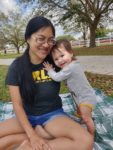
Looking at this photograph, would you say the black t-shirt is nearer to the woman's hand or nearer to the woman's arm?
the woman's arm

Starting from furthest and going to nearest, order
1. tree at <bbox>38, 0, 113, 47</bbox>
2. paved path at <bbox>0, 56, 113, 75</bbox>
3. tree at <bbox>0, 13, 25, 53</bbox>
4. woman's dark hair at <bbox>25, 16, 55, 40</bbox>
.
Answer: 1. tree at <bbox>0, 13, 25, 53</bbox>
2. tree at <bbox>38, 0, 113, 47</bbox>
3. paved path at <bbox>0, 56, 113, 75</bbox>
4. woman's dark hair at <bbox>25, 16, 55, 40</bbox>

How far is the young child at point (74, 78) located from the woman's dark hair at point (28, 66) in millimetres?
175

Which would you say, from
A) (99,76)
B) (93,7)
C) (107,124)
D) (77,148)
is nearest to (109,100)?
(107,124)

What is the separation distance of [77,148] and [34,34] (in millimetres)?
1070

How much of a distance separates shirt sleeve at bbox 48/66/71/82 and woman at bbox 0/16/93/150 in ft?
0.19

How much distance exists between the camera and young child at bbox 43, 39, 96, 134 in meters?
3.07

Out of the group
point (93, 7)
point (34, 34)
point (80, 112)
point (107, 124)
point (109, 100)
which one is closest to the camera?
point (34, 34)

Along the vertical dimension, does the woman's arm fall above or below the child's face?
below

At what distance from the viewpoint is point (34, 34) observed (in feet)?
9.75

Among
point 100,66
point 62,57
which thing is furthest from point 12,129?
point 100,66

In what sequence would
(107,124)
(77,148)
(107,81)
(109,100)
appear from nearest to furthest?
(77,148) → (107,124) → (109,100) → (107,81)

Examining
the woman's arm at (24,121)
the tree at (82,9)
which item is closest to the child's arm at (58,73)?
the woman's arm at (24,121)

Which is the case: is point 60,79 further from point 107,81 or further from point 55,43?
point 107,81

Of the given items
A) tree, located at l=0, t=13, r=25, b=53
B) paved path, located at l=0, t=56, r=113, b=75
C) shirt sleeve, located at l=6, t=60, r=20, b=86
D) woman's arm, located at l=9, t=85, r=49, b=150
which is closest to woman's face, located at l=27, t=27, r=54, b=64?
shirt sleeve, located at l=6, t=60, r=20, b=86
